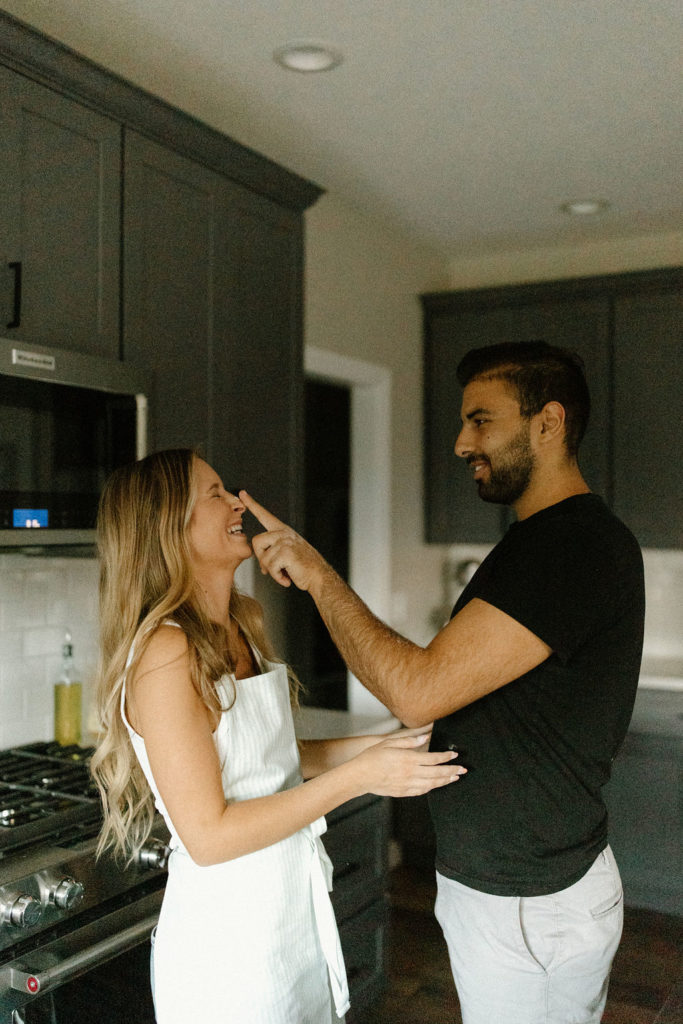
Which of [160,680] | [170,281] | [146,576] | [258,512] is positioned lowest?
[160,680]

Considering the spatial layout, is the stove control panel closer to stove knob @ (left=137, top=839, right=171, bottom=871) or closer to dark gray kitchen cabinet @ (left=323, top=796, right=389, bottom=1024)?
stove knob @ (left=137, top=839, right=171, bottom=871)

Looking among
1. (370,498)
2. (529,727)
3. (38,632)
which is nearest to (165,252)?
(38,632)

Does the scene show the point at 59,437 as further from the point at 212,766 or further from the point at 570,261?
the point at 570,261

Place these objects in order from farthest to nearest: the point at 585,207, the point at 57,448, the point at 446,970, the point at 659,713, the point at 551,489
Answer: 1. the point at 659,713
2. the point at 585,207
3. the point at 446,970
4. the point at 57,448
5. the point at 551,489

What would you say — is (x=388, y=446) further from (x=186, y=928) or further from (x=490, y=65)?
(x=186, y=928)

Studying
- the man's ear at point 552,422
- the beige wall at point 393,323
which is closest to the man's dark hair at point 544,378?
the man's ear at point 552,422

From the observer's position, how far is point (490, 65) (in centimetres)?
246

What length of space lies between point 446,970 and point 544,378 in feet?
6.17

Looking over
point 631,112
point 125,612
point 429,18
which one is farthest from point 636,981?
point 429,18

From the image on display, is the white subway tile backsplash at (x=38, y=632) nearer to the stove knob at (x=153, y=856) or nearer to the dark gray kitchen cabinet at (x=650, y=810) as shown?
the stove knob at (x=153, y=856)

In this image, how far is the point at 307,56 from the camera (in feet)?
7.91

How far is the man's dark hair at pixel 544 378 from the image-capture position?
1805mm

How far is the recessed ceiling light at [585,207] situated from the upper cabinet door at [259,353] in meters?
1.27

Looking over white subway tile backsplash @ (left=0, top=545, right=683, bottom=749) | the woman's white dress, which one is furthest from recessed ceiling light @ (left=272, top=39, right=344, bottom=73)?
the woman's white dress
